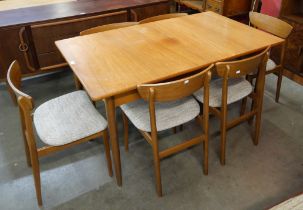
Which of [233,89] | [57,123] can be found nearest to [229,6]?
[233,89]

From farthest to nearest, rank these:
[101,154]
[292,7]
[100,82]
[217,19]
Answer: [292,7]
[217,19]
[101,154]
[100,82]

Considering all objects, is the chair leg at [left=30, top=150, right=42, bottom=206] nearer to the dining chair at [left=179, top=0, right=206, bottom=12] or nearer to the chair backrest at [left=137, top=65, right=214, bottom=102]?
the chair backrest at [left=137, top=65, right=214, bottom=102]

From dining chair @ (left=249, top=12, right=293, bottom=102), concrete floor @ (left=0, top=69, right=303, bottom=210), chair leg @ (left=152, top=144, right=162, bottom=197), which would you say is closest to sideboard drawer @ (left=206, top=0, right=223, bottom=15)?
dining chair @ (left=249, top=12, right=293, bottom=102)

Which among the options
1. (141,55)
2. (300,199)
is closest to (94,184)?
(141,55)

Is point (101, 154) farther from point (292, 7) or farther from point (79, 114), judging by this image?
point (292, 7)

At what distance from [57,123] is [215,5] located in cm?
252

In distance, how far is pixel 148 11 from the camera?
300 centimetres

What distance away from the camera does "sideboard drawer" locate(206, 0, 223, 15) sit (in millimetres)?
3395

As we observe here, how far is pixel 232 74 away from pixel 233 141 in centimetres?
68

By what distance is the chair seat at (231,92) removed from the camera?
188 centimetres

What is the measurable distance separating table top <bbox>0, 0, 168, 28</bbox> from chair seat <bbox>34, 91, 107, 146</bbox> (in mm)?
1072

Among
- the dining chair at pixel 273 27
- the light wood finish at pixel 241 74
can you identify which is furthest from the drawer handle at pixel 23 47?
the dining chair at pixel 273 27

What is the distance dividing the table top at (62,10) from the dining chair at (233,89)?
4.46 feet

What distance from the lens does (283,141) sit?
2.18 metres
